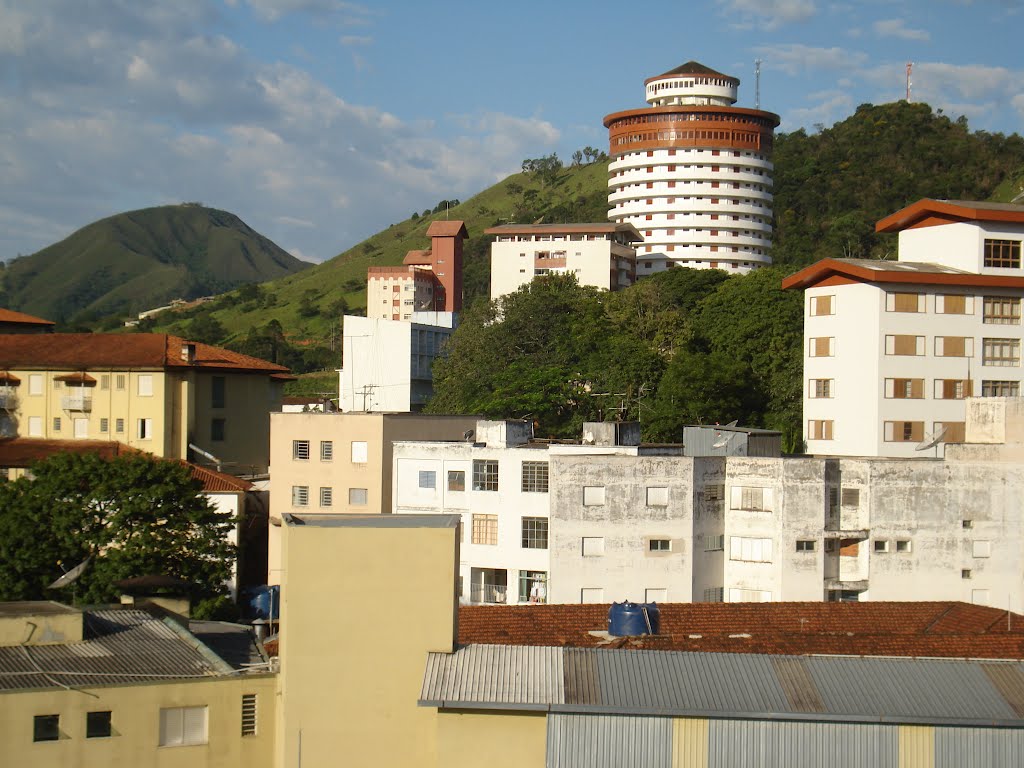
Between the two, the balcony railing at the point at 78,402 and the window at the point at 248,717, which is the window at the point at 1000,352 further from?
the balcony railing at the point at 78,402

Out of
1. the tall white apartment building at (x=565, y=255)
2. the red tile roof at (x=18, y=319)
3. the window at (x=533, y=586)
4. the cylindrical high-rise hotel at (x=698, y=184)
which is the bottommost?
the window at (x=533, y=586)

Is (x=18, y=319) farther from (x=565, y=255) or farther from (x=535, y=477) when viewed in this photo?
(x=565, y=255)

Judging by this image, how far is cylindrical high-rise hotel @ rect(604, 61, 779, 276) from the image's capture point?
11812cm

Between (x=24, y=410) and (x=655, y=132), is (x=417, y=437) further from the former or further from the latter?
(x=655, y=132)

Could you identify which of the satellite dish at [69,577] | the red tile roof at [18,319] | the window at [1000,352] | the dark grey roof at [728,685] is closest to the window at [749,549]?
the window at [1000,352]

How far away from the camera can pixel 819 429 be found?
52.7m

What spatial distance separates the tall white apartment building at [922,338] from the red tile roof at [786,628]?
1719 cm

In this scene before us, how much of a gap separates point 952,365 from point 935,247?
552 cm

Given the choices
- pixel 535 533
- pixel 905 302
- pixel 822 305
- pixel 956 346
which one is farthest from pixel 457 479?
pixel 956 346

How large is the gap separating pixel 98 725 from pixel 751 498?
2406cm

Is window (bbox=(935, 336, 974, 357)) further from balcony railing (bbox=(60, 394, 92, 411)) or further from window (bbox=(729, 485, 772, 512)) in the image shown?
balcony railing (bbox=(60, 394, 92, 411))

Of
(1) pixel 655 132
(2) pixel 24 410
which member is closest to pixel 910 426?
(2) pixel 24 410

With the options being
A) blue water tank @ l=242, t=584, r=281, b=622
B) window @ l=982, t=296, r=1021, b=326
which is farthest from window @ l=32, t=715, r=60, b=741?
window @ l=982, t=296, r=1021, b=326

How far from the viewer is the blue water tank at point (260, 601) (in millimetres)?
42094
